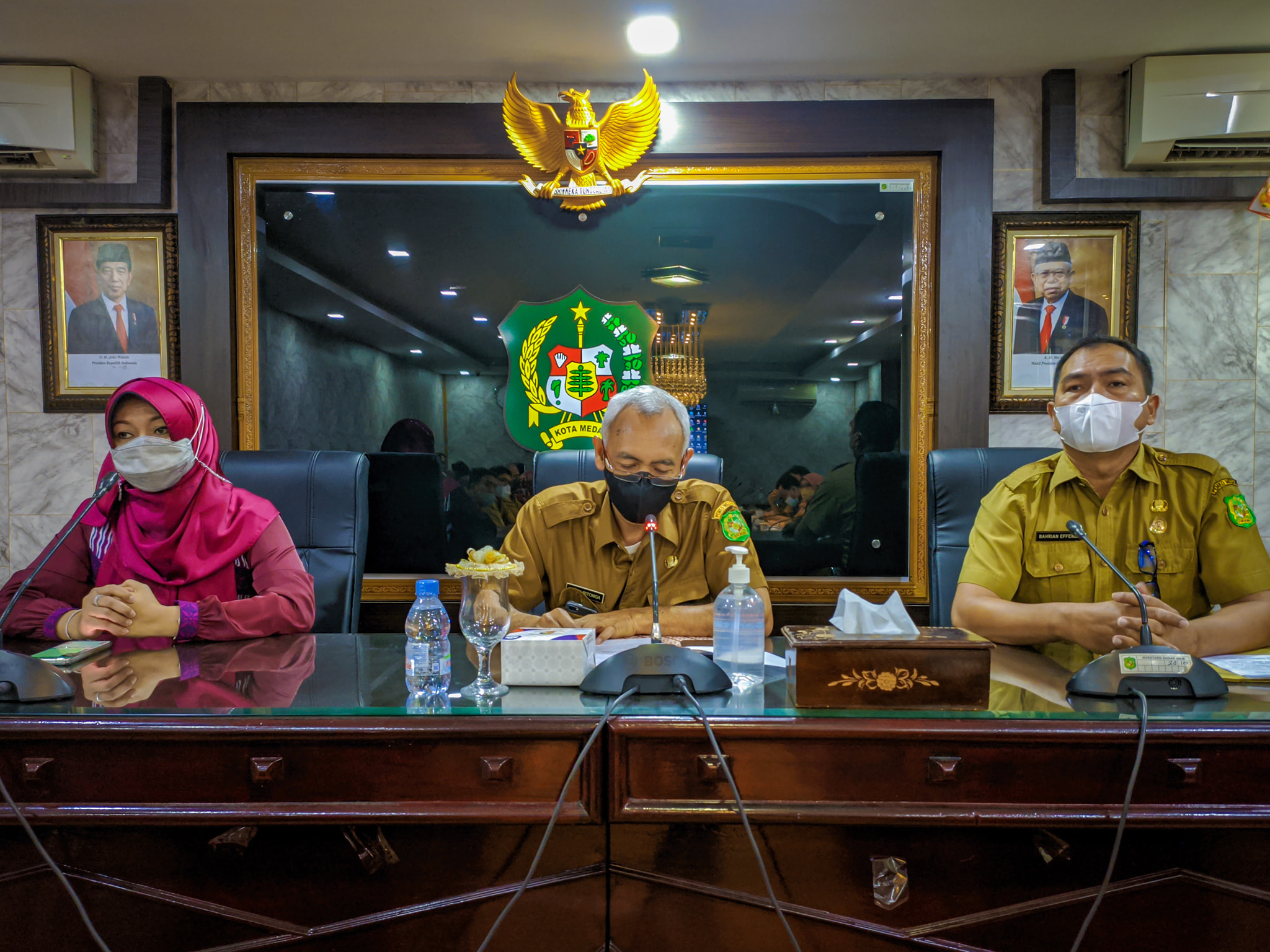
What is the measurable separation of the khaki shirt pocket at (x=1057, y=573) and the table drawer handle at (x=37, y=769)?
1.75 meters

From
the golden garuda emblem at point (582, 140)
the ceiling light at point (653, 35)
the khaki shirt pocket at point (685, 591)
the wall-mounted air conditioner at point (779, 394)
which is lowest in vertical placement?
the khaki shirt pocket at point (685, 591)

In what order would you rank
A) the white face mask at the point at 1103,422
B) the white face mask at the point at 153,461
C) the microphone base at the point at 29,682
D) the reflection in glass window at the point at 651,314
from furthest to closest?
the reflection in glass window at the point at 651,314 → the white face mask at the point at 153,461 → the white face mask at the point at 1103,422 → the microphone base at the point at 29,682

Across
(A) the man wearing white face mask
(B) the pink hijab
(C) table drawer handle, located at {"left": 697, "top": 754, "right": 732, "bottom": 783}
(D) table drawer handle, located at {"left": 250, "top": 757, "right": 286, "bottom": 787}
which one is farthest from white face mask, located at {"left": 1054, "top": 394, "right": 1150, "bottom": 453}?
(B) the pink hijab

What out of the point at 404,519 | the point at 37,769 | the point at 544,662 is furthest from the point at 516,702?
the point at 404,519

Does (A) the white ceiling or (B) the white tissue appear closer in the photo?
(B) the white tissue

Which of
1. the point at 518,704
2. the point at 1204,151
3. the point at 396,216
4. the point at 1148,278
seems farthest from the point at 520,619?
the point at 1204,151

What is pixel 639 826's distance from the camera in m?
0.97

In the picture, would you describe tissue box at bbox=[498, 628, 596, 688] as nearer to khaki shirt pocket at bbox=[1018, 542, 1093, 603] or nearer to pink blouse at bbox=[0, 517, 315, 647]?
pink blouse at bbox=[0, 517, 315, 647]

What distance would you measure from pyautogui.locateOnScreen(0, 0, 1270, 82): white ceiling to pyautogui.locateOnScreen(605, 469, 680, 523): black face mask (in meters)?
1.57

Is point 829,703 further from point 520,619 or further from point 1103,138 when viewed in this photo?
point 1103,138

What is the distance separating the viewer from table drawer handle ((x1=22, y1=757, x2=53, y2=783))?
970 millimetres

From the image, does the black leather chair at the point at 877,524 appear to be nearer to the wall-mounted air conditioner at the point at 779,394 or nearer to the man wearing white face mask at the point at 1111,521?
the wall-mounted air conditioner at the point at 779,394

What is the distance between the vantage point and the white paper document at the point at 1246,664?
Answer: 43.9 inches

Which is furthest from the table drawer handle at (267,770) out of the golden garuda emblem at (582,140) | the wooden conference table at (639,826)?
the golden garuda emblem at (582,140)
